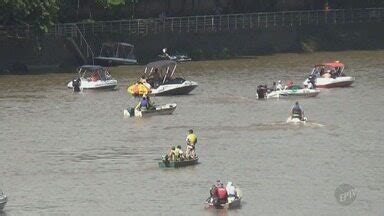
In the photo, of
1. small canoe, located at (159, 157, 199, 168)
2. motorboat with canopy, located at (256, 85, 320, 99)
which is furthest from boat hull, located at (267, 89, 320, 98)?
small canoe, located at (159, 157, 199, 168)

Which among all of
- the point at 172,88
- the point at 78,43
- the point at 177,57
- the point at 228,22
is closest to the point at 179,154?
the point at 172,88

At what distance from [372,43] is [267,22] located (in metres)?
9.71

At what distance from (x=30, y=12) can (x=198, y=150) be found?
143 ft

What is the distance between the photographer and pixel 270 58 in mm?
114875

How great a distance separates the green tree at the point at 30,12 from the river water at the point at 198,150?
9058 mm

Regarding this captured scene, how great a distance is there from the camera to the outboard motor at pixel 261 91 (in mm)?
83938

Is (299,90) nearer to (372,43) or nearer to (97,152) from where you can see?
(97,152)

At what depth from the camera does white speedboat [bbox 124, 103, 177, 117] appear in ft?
251

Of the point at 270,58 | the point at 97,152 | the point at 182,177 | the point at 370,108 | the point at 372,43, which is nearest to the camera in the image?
the point at 182,177

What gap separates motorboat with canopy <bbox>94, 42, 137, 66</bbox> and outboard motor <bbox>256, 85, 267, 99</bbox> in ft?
85.7

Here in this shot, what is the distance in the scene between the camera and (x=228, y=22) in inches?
4729

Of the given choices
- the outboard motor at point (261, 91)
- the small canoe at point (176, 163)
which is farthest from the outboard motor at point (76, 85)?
the small canoe at point (176, 163)

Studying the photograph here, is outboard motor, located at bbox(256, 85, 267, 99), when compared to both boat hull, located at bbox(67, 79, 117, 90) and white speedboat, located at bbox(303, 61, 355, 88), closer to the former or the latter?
white speedboat, located at bbox(303, 61, 355, 88)

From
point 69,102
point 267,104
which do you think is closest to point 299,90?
point 267,104
